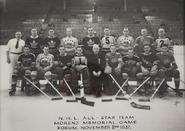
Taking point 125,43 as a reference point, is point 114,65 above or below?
below

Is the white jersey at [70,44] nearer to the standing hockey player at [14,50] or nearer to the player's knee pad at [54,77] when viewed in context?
the player's knee pad at [54,77]

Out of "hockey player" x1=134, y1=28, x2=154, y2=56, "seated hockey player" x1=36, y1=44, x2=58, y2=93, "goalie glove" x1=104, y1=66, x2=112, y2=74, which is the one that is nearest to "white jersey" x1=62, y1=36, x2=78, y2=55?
"seated hockey player" x1=36, y1=44, x2=58, y2=93

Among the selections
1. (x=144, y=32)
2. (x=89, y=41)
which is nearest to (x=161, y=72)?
(x=144, y=32)

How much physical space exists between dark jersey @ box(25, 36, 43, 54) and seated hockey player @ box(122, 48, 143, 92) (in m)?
0.99

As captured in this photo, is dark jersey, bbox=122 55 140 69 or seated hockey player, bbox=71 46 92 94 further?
dark jersey, bbox=122 55 140 69

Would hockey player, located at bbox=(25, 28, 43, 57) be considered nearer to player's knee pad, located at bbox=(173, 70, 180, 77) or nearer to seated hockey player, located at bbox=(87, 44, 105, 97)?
seated hockey player, located at bbox=(87, 44, 105, 97)

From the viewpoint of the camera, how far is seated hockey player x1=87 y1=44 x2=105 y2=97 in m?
1.69

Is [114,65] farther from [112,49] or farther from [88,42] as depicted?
[88,42]

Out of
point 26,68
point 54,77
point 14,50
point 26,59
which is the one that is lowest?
point 54,77

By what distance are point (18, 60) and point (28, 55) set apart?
124 mm

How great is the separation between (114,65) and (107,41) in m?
0.30

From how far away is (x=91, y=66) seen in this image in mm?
1707

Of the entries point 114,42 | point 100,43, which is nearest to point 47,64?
point 100,43

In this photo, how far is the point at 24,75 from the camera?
1819mm
